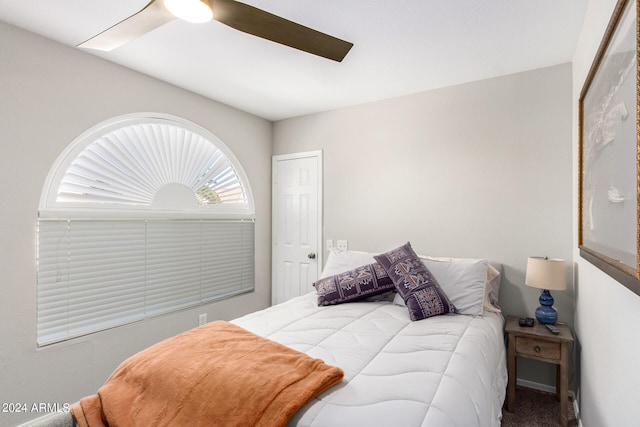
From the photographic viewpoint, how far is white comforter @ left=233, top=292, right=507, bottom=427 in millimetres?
1145

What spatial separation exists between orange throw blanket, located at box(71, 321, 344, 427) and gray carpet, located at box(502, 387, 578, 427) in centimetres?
162

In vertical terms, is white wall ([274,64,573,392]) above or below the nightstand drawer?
above

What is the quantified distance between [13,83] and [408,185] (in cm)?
297

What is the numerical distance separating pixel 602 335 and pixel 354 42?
2119 millimetres

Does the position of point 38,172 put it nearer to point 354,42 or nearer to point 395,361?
point 354,42

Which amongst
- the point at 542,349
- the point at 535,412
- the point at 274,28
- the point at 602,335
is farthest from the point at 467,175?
the point at 274,28

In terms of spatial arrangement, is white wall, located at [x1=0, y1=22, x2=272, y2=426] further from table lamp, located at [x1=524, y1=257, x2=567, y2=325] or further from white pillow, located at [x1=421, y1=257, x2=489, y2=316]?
table lamp, located at [x1=524, y1=257, x2=567, y2=325]

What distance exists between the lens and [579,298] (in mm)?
2137

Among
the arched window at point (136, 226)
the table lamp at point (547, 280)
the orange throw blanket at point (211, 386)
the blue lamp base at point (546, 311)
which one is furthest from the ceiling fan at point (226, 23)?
the blue lamp base at point (546, 311)

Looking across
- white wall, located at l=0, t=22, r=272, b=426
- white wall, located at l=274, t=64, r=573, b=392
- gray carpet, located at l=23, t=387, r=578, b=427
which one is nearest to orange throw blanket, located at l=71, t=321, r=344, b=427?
white wall, located at l=0, t=22, r=272, b=426

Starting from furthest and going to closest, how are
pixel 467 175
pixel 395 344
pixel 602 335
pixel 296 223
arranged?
pixel 296 223 → pixel 467 175 → pixel 395 344 → pixel 602 335

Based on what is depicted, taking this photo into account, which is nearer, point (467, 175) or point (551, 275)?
point (551, 275)

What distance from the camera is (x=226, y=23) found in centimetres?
150

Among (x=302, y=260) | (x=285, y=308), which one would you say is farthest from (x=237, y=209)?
(x=285, y=308)
